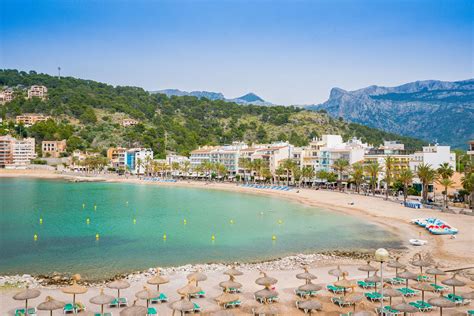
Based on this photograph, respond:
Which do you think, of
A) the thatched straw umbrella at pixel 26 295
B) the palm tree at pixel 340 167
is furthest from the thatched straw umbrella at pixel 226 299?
the palm tree at pixel 340 167

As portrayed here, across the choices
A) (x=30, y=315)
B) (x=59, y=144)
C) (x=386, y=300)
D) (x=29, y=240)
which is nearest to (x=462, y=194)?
(x=386, y=300)

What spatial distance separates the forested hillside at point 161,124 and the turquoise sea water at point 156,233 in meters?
77.2

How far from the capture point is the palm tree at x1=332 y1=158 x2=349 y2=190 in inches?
3281

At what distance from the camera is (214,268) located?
93.4ft

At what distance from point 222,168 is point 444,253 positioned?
7820 centimetres

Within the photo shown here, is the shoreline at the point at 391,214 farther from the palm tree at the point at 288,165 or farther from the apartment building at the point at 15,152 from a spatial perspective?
the apartment building at the point at 15,152

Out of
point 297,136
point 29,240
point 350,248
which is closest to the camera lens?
point 350,248

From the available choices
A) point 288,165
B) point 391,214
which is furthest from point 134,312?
point 288,165

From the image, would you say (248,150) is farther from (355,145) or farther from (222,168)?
(355,145)

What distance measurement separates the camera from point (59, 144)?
144 metres

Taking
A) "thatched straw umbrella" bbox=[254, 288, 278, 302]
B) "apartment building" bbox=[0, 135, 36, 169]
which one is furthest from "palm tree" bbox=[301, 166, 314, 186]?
"apartment building" bbox=[0, 135, 36, 169]

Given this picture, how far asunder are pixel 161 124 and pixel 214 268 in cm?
14408

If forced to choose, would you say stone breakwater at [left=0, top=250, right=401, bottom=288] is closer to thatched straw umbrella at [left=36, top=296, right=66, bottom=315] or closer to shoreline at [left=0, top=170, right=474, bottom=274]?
shoreline at [left=0, top=170, right=474, bottom=274]

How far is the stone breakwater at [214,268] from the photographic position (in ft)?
84.9
